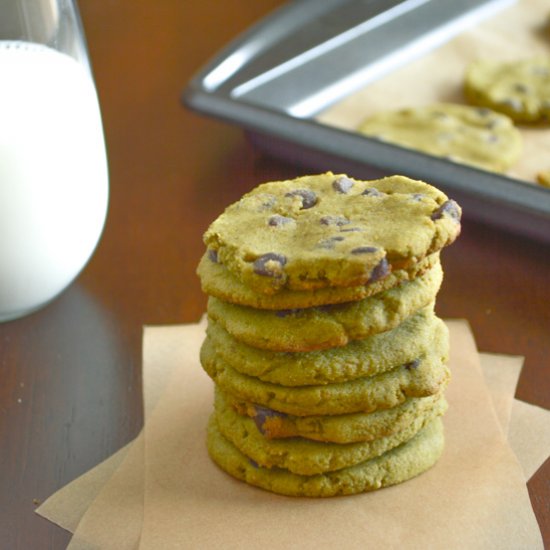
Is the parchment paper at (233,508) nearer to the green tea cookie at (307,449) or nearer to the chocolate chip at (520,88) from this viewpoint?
the green tea cookie at (307,449)

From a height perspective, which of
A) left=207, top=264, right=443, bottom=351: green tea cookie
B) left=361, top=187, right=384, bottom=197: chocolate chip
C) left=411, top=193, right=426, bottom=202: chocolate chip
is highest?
left=411, top=193, right=426, bottom=202: chocolate chip

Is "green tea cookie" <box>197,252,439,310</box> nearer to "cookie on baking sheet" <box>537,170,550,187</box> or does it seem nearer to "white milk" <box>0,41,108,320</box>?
"white milk" <box>0,41,108,320</box>

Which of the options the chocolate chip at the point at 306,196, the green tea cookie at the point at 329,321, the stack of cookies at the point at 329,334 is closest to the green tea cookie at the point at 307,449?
the stack of cookies at the point at 329,334

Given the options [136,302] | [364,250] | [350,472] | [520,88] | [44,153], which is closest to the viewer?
[364,250]

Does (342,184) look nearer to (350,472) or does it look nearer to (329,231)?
(329,231)

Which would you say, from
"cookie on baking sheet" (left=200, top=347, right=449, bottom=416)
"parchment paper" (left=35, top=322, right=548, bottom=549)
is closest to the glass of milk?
"parchment paper" (left=35, top=322, right=548, bottom=549)

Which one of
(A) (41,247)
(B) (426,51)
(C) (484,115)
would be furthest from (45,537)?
(B) (426,51)

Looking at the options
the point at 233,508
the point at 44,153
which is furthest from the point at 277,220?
the point at 44,153
